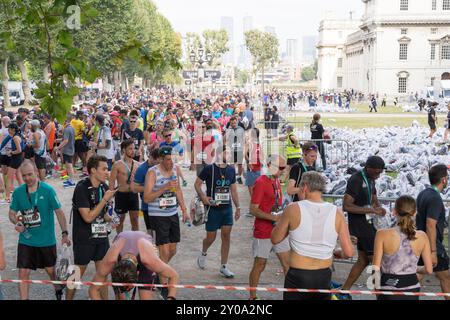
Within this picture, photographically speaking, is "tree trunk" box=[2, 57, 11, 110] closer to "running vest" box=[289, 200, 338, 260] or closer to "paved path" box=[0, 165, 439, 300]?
"paved path" box=[0, 165, 439, 300]

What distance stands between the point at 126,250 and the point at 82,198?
5.47ft

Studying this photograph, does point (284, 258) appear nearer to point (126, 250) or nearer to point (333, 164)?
point (126, 250)

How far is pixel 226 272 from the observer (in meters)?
8.80

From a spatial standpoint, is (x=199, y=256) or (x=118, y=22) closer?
(x=199, y=256)

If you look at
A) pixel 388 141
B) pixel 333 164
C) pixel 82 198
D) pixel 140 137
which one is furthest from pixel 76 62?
pixel 388 141

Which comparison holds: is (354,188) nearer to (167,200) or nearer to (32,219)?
(167,200)

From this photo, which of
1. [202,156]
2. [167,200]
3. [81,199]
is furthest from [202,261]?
[202,156]

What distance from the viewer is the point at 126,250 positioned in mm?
5668

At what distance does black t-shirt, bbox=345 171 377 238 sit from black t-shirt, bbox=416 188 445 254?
81cm

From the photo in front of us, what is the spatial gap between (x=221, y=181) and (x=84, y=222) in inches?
92.4

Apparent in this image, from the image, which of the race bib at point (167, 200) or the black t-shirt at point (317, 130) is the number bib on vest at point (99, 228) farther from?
the black t-shirt at point (317, 130)

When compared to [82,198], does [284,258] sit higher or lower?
lower

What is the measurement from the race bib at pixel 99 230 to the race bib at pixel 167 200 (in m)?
1.09
